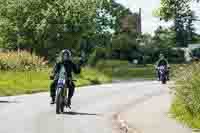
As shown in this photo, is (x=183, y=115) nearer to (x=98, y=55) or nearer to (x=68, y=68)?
(x=68, y=68)

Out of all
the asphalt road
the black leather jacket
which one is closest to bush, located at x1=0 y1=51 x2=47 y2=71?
the asphalt road

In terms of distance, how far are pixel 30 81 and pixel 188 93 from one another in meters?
22.5

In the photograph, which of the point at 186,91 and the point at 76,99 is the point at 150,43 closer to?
the point at 76,99

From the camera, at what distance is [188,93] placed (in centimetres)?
1927

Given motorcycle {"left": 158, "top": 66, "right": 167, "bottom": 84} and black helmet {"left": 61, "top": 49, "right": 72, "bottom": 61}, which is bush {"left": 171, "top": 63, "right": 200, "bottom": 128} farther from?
motorcycle {"left": 158, "top": 66, "right": 167, "bottom": 84}

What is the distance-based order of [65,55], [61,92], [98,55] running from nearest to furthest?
[61,92] < [65,55] < [98,55]

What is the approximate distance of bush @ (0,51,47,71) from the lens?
1839 inches

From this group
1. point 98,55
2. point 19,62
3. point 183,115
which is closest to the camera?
point 183,115

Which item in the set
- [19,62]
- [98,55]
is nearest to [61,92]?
[19,62]

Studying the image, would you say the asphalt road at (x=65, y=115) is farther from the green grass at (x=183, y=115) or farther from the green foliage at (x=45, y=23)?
the green foliage at (x=45, y=23)

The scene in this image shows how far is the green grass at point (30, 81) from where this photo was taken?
35.5 meters

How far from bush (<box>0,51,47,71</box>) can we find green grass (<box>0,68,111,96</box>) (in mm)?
1203

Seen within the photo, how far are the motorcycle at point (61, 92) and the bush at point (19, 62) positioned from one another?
24.7 meters

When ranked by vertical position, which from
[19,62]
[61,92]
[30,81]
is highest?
[61,92]
